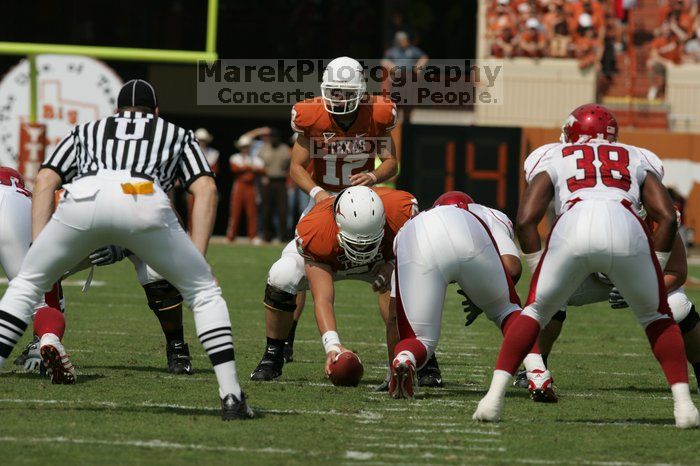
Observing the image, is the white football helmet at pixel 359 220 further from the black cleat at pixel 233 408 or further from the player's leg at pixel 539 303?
the black cleat at pixel 233 408

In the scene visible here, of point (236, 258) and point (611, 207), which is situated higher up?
point (611, 207)

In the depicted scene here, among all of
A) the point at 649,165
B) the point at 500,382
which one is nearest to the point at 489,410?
the point at 500,382

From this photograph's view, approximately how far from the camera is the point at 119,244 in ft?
16.6

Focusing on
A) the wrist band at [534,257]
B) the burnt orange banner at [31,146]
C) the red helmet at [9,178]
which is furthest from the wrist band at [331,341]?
the burnt orange banner at [31,146]

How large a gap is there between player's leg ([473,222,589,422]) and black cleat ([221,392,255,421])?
3.15 feet

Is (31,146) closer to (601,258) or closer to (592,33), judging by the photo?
(592,33)

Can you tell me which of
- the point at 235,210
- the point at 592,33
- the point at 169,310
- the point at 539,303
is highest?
the point at 592,33

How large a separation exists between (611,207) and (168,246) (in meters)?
1.78

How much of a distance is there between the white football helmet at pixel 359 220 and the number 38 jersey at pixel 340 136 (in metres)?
1.26

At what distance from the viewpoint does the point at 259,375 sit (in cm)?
654

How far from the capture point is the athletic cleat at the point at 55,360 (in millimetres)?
5992

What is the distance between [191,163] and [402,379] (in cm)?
133

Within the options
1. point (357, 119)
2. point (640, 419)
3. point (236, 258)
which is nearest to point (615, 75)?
point (236, 258)

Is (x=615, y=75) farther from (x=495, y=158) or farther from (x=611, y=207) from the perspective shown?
(x=611, y=207)
